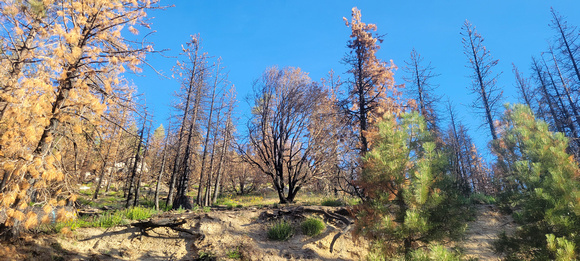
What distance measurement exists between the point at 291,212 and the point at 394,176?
14.6 feet

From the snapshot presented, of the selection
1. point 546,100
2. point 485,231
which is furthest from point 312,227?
point 546,100

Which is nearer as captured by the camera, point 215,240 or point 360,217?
point 360,217

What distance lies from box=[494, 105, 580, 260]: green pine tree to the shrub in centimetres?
486

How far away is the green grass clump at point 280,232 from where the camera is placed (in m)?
8.83

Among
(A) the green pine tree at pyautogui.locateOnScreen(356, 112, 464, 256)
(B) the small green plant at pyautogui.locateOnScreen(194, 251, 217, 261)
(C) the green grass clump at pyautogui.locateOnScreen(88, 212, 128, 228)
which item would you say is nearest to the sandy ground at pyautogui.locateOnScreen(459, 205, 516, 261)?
(A) the green pine tree at pyautogui.locateOnScreen(356, 112, 464, 256)

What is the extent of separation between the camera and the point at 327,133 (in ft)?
49.5

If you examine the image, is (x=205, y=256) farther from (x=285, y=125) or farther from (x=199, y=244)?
(x=285, y=125)

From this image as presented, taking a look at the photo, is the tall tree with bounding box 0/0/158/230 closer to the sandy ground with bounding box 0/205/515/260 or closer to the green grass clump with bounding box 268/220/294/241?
the sandy ground with bounding box 0/205/515/260

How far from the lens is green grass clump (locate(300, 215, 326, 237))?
359 inches

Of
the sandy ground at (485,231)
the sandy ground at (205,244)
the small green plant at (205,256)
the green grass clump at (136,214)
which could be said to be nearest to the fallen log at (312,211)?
the sandy ground at (205,244)

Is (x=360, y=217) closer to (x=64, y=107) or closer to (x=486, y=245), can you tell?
(x=486, y=245)

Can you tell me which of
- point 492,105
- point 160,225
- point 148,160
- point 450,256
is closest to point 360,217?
point 450,256

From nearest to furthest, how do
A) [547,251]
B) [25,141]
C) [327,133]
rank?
1. [25,141]
2. [547,251]
3. [327,133]

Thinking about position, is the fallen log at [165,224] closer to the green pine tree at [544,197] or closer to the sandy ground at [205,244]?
the sandy ground at [205,244]
